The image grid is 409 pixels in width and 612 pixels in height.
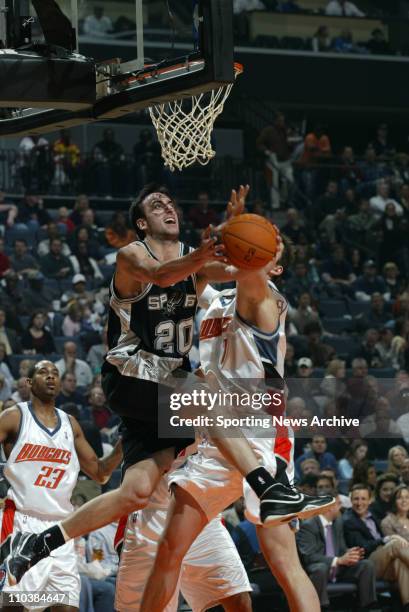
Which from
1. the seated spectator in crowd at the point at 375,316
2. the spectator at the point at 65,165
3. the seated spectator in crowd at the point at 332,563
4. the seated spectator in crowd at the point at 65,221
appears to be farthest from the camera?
the spectator at the point at 65,165

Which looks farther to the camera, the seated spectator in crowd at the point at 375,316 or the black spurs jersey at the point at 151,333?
the seated spectator in crowd at the point at 375,316

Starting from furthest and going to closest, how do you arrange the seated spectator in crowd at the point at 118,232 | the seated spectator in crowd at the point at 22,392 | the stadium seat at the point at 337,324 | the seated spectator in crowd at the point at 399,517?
the stadium seat at the point at 337,324
the seated spectator in crowd at the point at 118,232
the seated spectator in crowd at the point at 22,392
the seated spectator in crowd at the point at 399,517

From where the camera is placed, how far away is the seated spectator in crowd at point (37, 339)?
14641 mm

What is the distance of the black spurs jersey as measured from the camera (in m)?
6.73

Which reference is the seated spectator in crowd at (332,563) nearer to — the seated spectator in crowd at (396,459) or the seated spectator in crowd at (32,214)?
the seated spectator in crowd at (396,459)

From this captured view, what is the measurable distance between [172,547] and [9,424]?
2.50m

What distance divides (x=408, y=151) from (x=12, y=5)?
709 inches

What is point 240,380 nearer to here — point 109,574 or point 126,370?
point 126,370

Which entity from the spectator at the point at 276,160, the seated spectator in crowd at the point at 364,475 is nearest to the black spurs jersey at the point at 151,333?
the seated spectator in crowd at the point at 364,475

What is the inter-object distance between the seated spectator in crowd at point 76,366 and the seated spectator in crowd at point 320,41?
10963 millimetres

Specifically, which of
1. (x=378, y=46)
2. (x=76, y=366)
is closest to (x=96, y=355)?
(x=76, y=366)

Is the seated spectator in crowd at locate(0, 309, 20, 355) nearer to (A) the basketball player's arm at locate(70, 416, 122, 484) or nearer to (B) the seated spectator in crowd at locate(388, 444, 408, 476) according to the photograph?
(B) the seated spectator in crowd at locate(388, 444, 408, 476)

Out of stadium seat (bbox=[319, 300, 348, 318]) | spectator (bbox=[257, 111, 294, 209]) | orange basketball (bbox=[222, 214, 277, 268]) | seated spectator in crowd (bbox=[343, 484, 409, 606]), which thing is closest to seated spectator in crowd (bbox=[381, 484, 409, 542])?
seated spectator in crowd (bbox=[343, 484, 409, 606])

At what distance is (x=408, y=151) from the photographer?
24.5 metres
